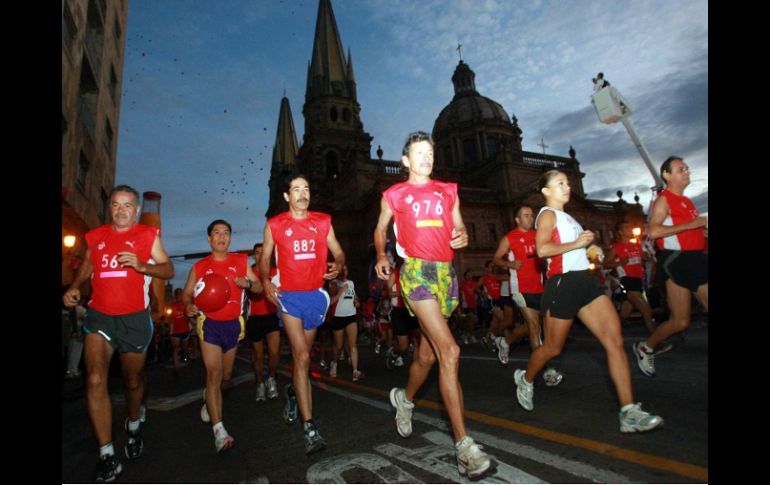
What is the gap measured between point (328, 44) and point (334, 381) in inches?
2351

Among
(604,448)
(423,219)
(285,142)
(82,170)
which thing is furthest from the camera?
(285,142)

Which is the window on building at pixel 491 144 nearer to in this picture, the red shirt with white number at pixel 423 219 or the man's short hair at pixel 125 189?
the red shirt with white number at pixel 423 219

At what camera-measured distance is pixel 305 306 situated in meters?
4.12

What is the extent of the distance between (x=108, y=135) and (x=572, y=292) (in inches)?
916

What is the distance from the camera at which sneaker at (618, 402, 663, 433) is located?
3048 mm

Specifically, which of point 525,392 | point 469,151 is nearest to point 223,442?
point 525,392

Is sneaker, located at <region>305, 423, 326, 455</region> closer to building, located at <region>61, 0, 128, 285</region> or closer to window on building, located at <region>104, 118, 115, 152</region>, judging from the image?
building, located at <region>61, 0, 128, 285</region>

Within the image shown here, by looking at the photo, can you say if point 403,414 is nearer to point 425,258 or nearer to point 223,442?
point 425,258

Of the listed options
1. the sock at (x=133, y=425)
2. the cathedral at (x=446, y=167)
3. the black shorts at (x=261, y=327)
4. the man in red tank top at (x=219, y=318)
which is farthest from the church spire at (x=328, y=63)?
the sock at (x=133, y=425)

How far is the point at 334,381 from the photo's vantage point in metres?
7.31

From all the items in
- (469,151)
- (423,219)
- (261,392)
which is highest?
(469,151)

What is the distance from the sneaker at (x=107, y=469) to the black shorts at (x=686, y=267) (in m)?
5.66
